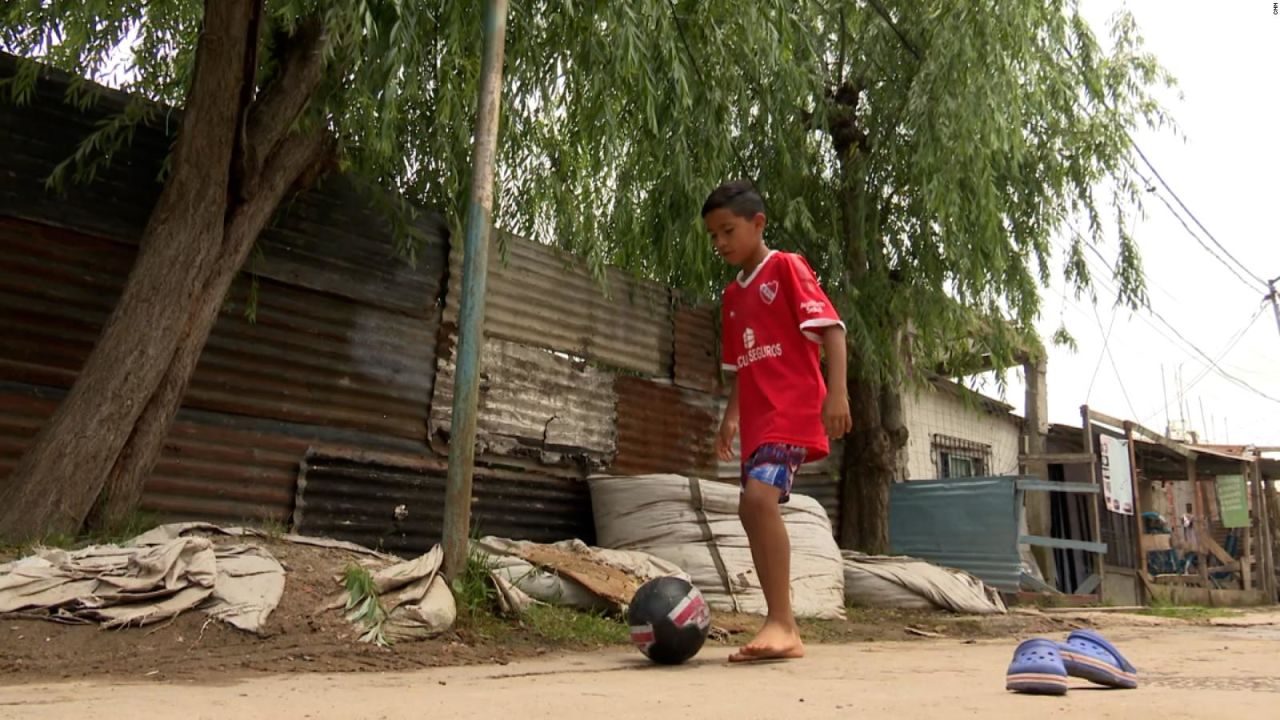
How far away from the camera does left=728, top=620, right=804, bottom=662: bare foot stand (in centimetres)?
332

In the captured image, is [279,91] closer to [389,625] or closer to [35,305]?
[35,305]

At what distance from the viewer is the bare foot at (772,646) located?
10.9 ft

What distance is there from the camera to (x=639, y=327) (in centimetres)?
743

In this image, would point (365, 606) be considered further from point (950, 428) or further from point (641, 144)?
point (950, 428)

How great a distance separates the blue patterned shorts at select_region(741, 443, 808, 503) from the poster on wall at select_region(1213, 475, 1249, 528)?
13.7 m

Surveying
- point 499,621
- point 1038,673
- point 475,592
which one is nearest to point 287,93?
point 475,592

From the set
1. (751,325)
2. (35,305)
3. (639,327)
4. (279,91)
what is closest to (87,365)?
(35,305)

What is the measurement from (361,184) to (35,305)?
5.94 ft

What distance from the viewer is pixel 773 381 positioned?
143 inches

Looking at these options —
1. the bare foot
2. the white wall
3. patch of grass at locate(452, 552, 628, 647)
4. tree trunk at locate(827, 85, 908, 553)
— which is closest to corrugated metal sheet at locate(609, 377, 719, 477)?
tree trunk at locate(827, 85, 908, 553)

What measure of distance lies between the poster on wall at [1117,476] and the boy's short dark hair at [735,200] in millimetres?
9374

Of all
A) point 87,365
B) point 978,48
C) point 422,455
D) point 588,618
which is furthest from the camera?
point 978,48

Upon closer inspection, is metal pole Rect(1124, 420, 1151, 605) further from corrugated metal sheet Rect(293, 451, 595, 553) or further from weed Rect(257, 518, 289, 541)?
weed Rect(257, 518, 289, 541)

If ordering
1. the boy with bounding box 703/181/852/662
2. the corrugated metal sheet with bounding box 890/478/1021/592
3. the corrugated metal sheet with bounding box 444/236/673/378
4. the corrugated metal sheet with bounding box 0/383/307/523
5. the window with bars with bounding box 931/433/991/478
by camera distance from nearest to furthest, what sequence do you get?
the boy with bounding box 703/181/852/662, the corrugated metal sheet with bounding box 0/383/307/523, the corrugated metal sheet with bounding box 444/236/673/378, the corrugated metal sheet with bounding box 890/478/1021/592, the window with bars with bounding box 931/433/991/478
